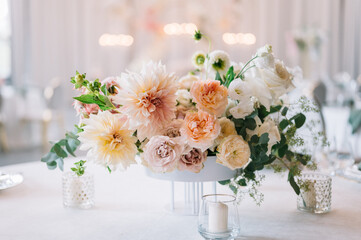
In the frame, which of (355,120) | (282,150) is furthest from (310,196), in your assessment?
(355,120)

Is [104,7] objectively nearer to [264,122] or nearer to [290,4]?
[290,4]

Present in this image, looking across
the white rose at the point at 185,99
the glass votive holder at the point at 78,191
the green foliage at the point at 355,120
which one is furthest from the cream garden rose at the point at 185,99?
the green foliage at the point at 355,120

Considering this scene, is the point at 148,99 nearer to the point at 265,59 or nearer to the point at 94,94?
the point at 94,94

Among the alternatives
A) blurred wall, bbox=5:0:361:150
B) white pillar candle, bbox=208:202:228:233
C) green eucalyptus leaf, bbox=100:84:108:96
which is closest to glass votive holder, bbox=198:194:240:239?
white pillar candle, bbox=208:202:228:233

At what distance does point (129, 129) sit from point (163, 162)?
0.11m

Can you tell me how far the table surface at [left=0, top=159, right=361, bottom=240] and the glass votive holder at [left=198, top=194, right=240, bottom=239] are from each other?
6 centimetres

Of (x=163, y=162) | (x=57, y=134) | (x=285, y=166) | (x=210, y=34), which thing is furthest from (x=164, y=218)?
(x=210, y=34)

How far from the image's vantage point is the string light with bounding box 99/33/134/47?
6.36 meters

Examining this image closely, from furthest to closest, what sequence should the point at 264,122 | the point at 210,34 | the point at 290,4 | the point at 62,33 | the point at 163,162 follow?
the point at 290,4
the point at 210,34
the point at 62,33
the point at 264,122
the point at 163,162

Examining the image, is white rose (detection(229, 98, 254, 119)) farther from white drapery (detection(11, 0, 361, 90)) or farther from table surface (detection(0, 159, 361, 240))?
white drapery (detection(11, 0, 361, 90))

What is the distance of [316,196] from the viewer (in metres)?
1.31

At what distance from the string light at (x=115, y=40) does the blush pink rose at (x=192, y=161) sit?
5422mm

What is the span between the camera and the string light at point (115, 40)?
6363 mm

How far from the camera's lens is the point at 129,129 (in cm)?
111
